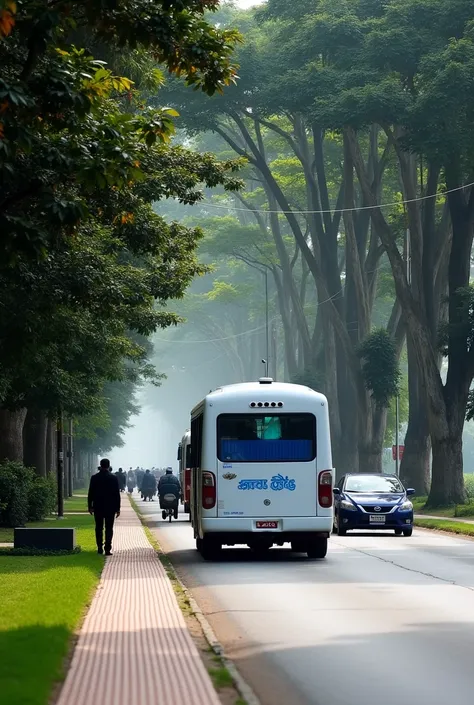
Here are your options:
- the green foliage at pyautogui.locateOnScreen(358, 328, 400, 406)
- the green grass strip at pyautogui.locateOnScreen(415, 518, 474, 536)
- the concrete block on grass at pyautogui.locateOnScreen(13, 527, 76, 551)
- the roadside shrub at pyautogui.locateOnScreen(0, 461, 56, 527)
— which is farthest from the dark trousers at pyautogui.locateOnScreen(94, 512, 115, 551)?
the green foliage at pyautogui.locateOnScreen(358, 328, 400, 406)

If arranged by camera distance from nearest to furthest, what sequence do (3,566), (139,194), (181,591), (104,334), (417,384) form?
1. (181,591)
2. (3,566)
3. (139,194)
4. (104,334)
5. (417,384)

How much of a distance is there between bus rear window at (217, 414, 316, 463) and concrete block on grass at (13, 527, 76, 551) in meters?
3.60

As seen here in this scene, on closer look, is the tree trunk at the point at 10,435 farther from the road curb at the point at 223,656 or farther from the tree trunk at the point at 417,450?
the road curb at the point at 223,656

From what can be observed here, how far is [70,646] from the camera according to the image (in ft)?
40.5

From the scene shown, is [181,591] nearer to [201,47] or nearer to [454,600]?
[454,600]

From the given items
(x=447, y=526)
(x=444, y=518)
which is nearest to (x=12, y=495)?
(x=447, y=526)

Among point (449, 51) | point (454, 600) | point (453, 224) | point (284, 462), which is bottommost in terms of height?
point (454, 600)

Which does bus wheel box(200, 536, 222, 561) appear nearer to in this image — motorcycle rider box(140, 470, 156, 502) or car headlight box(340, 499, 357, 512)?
car headlight box(340, 499, 357, 512)

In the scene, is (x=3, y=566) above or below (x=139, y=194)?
below

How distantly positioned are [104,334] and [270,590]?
16.2 m

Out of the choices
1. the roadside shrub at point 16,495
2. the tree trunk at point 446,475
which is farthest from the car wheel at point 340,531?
the tree trunk at point 446,475

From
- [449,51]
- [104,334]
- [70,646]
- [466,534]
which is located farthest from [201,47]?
[449,51]

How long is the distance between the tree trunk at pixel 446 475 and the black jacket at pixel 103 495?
2333 cm

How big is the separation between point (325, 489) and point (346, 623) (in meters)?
10.1
